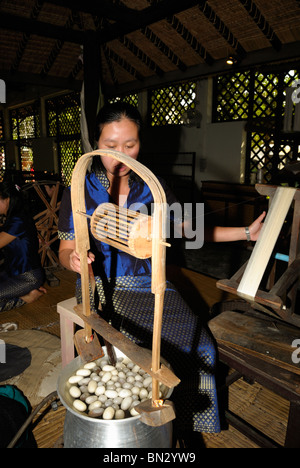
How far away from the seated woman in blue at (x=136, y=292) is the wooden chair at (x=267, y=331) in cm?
17

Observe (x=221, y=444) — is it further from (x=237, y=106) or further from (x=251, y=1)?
(x=237, y=106)

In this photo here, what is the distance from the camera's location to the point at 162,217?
0.80 meters

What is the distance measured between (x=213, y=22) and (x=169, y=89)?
328 cm

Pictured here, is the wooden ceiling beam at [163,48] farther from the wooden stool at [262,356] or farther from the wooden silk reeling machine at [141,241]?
the wooden silk reeling machine at [141,241]

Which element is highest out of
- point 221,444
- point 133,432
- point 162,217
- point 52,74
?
point 52,74

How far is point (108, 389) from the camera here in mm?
1198

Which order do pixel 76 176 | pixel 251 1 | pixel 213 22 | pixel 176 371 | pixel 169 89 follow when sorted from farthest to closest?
pixel 169 89 → pixel 213 22 → pixel 251 1 → pixel 176 371 → pixel 76 176

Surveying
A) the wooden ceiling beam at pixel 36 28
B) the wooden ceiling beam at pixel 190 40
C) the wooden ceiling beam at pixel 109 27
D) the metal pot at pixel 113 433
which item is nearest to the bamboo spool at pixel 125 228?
the metal pot at pixel 113 433

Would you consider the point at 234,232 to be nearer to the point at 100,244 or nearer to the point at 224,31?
the point at 100,244

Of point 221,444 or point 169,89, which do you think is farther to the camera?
point 169,89

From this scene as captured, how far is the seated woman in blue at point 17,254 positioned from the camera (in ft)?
11.2

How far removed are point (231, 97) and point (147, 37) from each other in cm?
240

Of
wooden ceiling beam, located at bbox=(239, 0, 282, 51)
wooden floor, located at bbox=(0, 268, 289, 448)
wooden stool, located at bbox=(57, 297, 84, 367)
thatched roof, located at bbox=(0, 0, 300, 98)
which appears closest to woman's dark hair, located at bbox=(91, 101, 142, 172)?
wooden stool, located at bbox=(57, 297, 84, 367)

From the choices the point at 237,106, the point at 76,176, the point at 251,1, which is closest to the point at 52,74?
the point at 251,1
